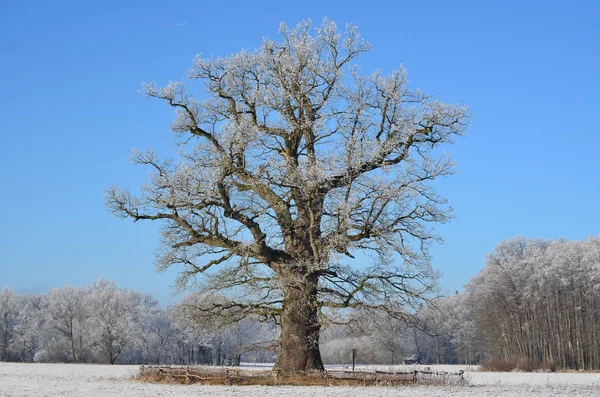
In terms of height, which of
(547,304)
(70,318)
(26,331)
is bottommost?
(26,331)

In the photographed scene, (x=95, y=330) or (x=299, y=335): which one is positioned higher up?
(x=95, y=330)

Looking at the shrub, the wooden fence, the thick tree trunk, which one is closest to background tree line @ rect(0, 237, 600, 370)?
the thick tree trunk

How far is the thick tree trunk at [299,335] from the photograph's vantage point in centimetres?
2620

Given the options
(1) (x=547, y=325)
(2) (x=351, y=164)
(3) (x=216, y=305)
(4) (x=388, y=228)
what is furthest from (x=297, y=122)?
(1) (x=547, y=325)

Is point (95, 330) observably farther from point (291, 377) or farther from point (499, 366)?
point (291, 377)

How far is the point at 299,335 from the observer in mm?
26297

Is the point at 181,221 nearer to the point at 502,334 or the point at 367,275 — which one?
the point at 367,275

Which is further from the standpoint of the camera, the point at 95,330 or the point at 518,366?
the point at 95,330

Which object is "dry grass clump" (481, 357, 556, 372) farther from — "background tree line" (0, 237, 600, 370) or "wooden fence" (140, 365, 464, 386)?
"wooden fence" (140, 365, 464, 386)

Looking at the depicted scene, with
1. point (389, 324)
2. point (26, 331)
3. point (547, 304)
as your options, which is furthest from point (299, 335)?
point (26, 331)

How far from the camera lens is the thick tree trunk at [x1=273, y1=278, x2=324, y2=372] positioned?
1032 inches

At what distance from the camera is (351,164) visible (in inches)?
959

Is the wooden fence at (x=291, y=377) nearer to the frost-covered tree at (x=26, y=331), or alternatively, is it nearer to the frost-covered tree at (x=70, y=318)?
the frost-covered tree at (x=70, y=318)

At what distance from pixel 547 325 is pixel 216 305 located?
45534 mm
